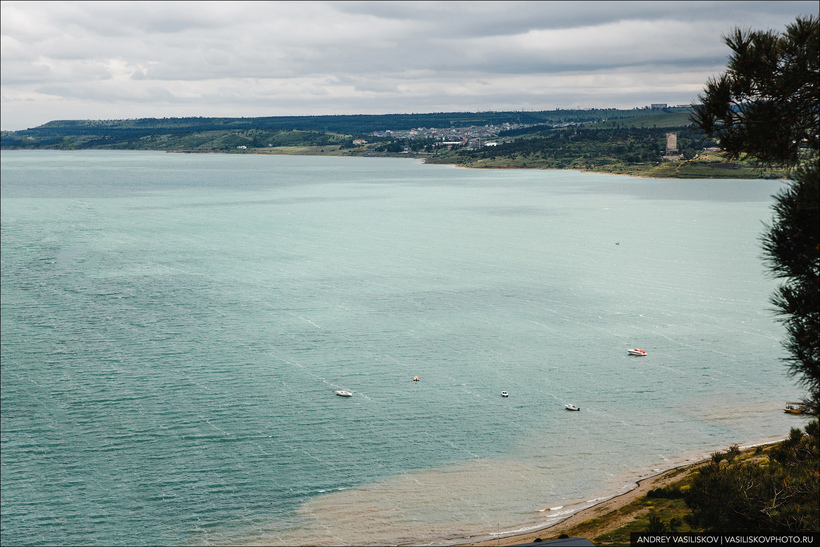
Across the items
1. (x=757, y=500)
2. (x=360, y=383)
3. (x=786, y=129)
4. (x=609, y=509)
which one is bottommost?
(x=609, y=509)

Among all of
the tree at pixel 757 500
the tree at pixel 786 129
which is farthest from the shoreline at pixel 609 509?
the tree at pixel 786 129

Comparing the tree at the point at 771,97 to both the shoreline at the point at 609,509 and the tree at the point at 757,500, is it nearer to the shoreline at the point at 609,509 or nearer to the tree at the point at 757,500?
the tree at the point at 757,500

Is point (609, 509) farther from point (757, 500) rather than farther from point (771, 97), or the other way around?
point (771, 97)

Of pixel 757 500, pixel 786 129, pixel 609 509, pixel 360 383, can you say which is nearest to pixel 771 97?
pixel 786 129

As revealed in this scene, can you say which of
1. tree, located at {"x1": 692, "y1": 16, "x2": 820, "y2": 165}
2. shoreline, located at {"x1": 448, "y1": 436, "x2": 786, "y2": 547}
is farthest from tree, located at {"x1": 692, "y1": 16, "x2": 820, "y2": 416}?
shoreline, located at {"x1": 448, "y1": 436, "x2": 786, "y2": 547}

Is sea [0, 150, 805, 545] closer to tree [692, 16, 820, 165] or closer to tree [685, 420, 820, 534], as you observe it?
tree [685, 420, 820, 534]
